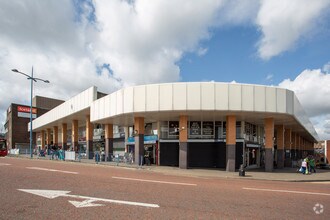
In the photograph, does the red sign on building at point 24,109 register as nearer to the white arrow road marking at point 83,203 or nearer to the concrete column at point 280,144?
the concrete column at point 280,144

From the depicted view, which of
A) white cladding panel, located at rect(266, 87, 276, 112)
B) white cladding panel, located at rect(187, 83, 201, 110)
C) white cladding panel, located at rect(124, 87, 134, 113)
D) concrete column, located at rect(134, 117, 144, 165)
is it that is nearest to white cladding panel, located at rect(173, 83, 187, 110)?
white cladding panel, located at rect(187, 83, 201, 110)

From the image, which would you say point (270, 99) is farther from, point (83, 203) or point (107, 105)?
point (83, 203)

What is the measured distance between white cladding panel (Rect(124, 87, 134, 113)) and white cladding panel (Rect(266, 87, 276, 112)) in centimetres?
1082

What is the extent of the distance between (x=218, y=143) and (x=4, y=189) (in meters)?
22.5

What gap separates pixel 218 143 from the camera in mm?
30266

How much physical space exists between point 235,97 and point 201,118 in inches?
222

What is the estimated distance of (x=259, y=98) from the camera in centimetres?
2455

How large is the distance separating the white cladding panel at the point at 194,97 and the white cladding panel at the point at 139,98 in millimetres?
3774

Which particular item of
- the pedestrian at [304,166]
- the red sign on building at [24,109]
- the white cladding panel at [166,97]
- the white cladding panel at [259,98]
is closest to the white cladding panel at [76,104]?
the white cladding panel at [166,97]

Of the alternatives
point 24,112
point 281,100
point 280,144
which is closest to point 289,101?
point 281,100

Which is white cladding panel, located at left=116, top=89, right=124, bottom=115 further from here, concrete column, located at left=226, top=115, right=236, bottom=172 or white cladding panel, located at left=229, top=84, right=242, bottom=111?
white cladding panel, located at left=229, top=84, right=242, bottom=111

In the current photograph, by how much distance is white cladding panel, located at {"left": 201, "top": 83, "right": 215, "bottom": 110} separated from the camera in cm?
2448

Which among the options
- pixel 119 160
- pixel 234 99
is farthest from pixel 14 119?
pixel 234 99

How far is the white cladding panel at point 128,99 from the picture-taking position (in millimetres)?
26562
